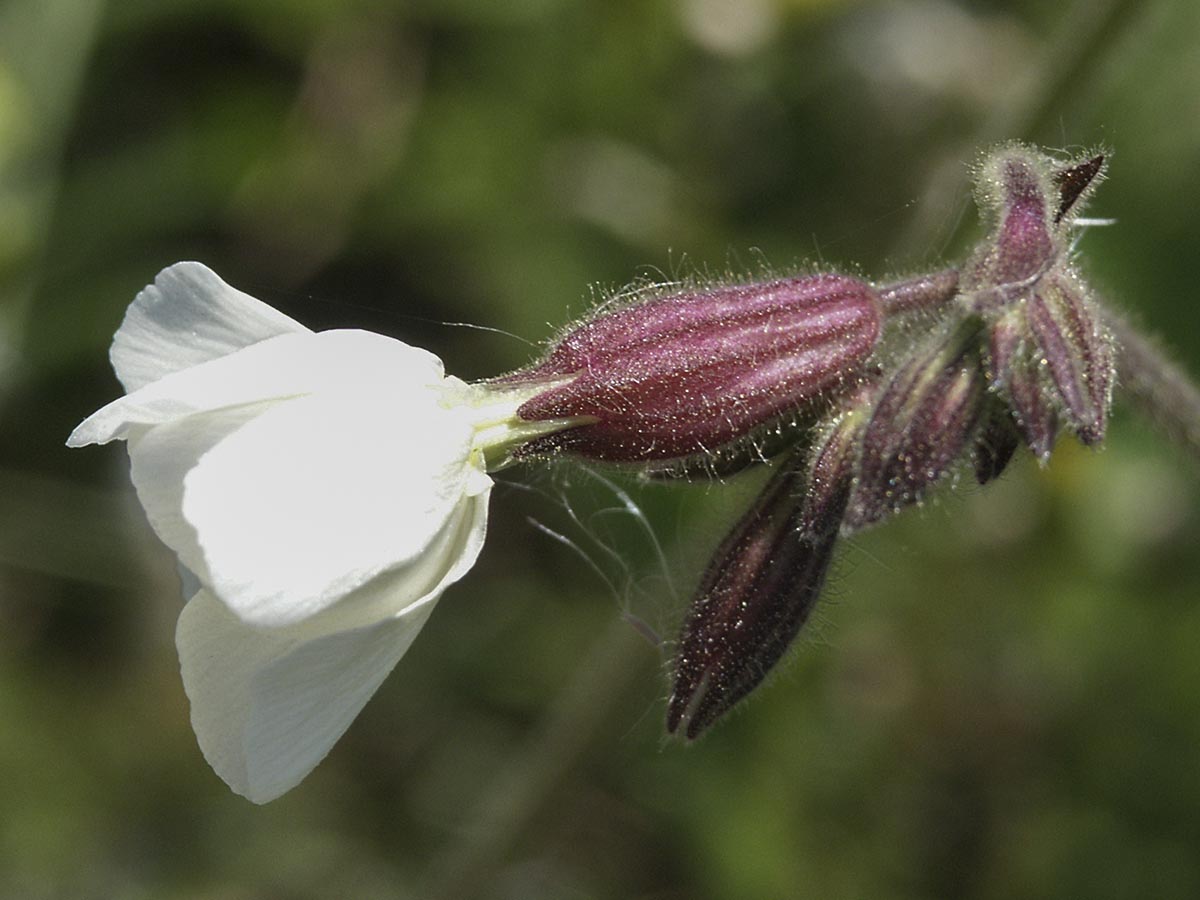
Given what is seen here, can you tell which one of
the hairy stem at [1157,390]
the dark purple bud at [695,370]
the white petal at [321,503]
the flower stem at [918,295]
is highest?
the flower stem at [918,295]

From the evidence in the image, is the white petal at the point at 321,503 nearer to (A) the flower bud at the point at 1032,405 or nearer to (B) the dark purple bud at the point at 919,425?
(B) the dark purple bud at the point at 919,425

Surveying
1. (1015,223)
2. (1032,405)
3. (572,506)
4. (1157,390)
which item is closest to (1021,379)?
(1032,405)

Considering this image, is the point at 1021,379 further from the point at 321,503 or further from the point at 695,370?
the point at 321,503

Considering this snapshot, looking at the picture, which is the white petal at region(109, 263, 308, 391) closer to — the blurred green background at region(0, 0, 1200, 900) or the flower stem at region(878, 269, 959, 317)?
the flower stem at region(878, 269, 959, 317)

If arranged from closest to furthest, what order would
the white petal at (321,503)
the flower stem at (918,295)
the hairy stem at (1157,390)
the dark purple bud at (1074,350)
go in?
1. the white petal at (321,503)
2. the dark purple bud at (1074,350)
3. the flower stem at (918,295)
4. the hairy stem at (1157,390)

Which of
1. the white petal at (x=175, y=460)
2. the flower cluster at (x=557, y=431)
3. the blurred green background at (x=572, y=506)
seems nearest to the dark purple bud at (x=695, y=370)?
the flower cluster at (x=557, y=431)

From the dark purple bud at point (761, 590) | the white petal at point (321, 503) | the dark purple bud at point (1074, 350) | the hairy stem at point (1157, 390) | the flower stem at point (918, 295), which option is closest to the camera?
the white petal at point (321, 503)
